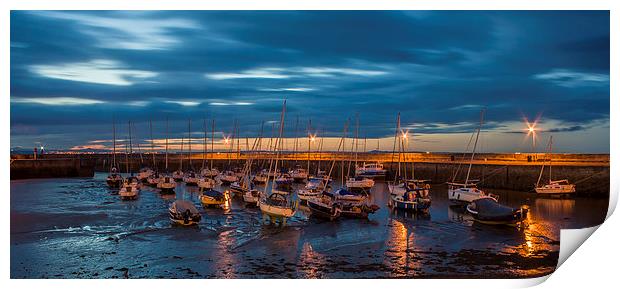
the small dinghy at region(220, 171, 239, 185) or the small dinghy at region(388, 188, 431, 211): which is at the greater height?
the small dinghy at region(388, 188, 431, 211)

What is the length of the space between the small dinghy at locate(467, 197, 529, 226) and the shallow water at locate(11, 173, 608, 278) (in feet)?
1.42

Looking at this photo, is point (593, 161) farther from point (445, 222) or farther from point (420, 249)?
point (420, 249)

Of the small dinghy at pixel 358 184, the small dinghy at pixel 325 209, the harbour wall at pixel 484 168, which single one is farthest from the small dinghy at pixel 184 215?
the small dinghy at pixel 358 184

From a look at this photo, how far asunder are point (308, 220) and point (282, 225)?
220 centimetres

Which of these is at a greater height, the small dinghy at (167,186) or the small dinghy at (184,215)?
the small dinghy at (184,215)

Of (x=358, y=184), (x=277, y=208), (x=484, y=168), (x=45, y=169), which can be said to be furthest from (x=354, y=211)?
(x=45, y=169)

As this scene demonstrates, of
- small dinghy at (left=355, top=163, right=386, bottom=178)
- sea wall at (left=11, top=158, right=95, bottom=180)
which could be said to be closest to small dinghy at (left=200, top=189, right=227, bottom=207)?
small dinghy at (left=355, top=163, right=386, bottom=178)

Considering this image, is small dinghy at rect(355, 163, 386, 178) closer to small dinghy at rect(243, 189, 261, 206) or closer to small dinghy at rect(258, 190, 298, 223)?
small dinghy at rect(243, 189, 261, 206)

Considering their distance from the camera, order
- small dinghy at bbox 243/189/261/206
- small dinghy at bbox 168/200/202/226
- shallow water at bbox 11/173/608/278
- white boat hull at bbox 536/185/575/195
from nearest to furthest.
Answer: shallow water at bbox 11/173/608/278
small dinghy at bbox 168/200/202/226
small dinghy at bbox 243/189/261/206
white boat hull at bbox 536/185/575/195

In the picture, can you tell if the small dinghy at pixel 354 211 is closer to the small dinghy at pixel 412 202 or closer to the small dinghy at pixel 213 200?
the small dinghy at pixel 412 202

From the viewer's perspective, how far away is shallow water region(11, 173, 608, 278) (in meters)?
15.3

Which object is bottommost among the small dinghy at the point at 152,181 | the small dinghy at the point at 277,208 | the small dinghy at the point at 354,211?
the small dinghy at the point at 152,181

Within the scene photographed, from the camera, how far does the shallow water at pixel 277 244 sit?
15.3 metres

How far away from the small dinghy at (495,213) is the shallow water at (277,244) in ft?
1.42
